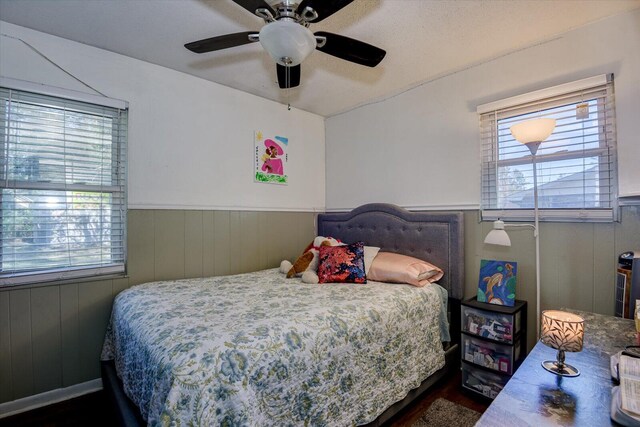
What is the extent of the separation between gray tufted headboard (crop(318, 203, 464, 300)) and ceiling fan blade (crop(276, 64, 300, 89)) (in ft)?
4.76

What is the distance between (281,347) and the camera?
1.28 m

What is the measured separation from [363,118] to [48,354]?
3.31 meters

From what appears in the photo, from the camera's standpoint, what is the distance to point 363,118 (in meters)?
3.26

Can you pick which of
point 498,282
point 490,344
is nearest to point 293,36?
point 498,282

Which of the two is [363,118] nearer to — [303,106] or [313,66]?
[303,106]

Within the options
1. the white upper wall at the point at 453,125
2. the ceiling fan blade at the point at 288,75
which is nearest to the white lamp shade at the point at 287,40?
the ceiling fan blade at the point at 288,75

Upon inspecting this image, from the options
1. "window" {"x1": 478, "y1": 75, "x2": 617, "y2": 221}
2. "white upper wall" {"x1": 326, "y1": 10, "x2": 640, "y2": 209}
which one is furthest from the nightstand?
"white upper wall" {"x1": 326, "y1": 10, "x2": 640, "y2": 209}

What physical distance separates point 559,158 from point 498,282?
3.13ft

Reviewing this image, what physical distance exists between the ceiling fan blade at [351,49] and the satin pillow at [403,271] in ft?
4.79

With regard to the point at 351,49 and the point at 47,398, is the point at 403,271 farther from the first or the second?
the point at 47,398

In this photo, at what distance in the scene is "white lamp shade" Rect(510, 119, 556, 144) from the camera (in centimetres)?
178

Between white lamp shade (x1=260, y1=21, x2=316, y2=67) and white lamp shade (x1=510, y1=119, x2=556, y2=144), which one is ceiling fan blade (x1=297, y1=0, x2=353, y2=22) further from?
white lamp shade (x1=510, y1=119, x2=556, y2=144)

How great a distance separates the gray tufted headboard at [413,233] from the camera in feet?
7.95

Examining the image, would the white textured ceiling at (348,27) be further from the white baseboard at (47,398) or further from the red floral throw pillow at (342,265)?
the white baseboard at (47,398)
